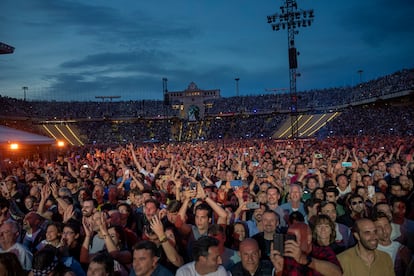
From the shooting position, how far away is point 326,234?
12.9 feet

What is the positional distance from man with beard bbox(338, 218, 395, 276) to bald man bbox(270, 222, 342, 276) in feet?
0.41

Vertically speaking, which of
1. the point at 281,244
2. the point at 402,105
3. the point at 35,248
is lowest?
the point at 35,248

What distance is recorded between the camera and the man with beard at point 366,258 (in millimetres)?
3297

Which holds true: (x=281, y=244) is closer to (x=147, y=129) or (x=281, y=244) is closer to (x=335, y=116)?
(x=335, y=116)

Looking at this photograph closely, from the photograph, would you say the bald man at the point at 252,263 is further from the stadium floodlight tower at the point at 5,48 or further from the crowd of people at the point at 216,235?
the stadium floodlight tower at the point at 5,48

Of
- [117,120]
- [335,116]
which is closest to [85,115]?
[117,120]

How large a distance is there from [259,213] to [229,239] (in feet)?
1.78

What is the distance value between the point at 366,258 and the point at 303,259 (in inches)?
34.1

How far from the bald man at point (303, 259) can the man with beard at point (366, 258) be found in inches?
4.9

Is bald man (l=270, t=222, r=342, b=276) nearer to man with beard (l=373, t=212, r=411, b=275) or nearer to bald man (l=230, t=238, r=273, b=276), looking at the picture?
bald man (l=230, t=238, r=273, b=276)

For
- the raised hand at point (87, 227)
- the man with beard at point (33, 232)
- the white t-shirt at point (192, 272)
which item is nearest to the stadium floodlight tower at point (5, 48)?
the man with beard at point (33, 232)

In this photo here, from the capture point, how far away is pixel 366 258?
3.35 m

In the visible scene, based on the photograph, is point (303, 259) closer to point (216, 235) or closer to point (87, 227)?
point (216, 235)

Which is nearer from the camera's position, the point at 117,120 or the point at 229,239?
the point at 229,239
